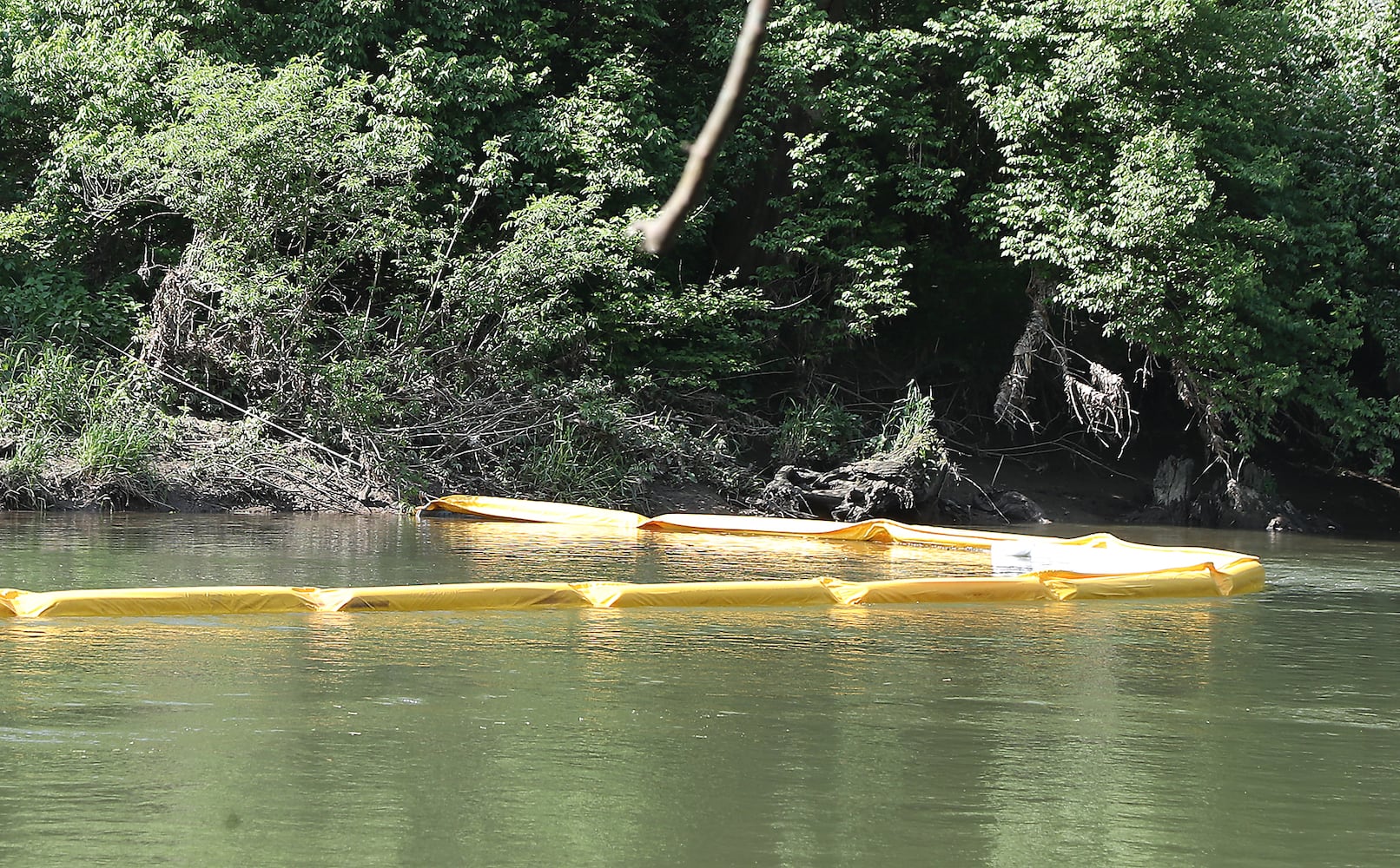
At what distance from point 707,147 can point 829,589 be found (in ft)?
24.8

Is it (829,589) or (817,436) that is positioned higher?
(817,436)

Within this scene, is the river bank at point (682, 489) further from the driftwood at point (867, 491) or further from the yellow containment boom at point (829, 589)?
the yellow containment boom at point (829, 589)

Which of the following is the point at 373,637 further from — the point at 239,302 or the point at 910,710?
the point at 239,302

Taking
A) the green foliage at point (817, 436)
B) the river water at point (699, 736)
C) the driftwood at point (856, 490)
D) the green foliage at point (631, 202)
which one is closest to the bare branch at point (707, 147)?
the river water at point (699, 736)

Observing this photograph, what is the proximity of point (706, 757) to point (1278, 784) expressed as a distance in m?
1.96

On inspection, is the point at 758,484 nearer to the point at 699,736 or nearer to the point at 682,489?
the point at 682,489

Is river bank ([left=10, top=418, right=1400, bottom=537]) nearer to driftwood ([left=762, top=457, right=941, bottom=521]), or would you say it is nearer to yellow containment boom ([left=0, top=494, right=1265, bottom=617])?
driftwood ([left=762, top=457, right=941, bottom=521])

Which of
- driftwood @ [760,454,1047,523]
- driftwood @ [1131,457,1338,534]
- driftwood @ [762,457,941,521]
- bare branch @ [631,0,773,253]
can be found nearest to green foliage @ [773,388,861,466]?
driftwood @ [760,454,1047,523]

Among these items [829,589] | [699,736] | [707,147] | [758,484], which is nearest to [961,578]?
[829,589]

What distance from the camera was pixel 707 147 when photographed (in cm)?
184

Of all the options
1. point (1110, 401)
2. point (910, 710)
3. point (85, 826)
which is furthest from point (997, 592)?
point (1110, 401)

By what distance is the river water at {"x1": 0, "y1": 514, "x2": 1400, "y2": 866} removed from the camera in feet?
13.5

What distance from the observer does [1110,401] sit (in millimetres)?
18531

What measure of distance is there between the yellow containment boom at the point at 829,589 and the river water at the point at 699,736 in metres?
0.19
